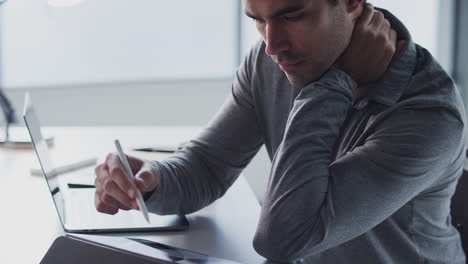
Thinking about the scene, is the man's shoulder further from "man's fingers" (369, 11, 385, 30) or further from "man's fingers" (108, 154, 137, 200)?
"man's fingers" (108, 154, 137, 200)

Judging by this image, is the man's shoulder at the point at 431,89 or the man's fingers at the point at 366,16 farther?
the man's fingers at the point at 366,16

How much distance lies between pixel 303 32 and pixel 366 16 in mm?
146

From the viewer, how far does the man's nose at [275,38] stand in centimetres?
97

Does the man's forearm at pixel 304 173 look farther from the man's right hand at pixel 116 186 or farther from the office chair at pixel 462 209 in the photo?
the office chair at pixel 462 209

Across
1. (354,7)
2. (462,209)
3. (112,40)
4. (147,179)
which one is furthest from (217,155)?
(112,40)

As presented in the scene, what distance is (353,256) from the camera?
0.99 meters

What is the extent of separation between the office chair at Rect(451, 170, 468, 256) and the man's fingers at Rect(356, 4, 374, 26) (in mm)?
389

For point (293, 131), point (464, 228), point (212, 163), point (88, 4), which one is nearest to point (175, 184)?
point (212, 163)

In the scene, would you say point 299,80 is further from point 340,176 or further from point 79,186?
point 79,186

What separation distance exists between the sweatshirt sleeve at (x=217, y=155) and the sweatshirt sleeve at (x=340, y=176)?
0.75 ft

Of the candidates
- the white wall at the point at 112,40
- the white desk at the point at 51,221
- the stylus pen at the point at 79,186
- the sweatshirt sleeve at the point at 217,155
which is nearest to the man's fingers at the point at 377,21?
the sweatshirt sleeve at the point at 217,155

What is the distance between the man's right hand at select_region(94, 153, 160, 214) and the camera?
0.92 m

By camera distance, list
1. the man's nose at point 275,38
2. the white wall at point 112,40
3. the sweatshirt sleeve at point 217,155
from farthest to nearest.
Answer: the white wall at point 112,40 → the sweatshirt sleeve at point 217,155 → the man's nose at point 275,38

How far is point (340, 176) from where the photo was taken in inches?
34.9
